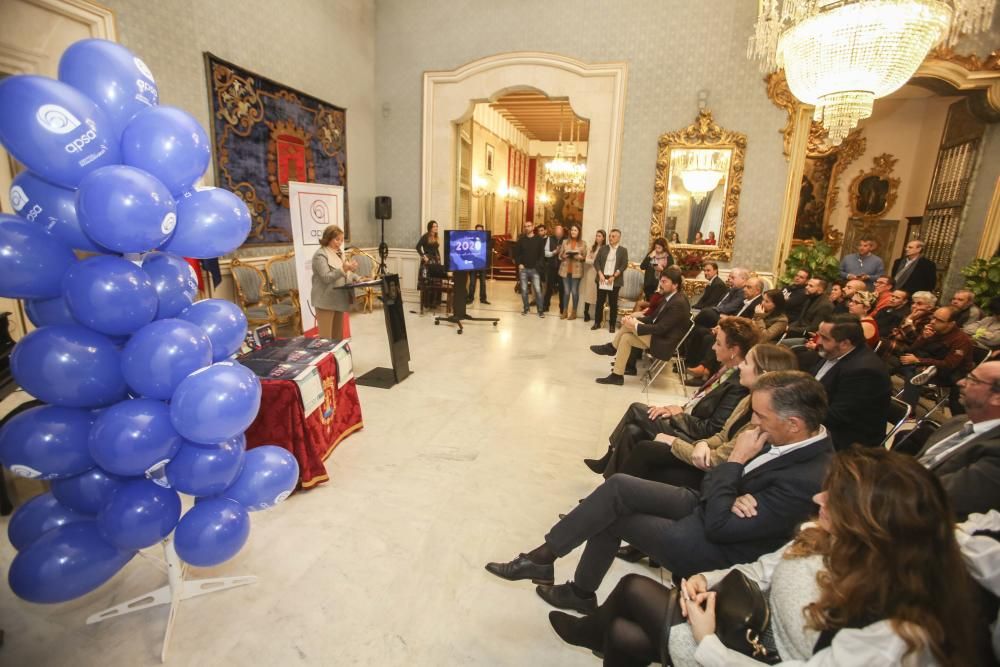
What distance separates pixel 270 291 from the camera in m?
6.03

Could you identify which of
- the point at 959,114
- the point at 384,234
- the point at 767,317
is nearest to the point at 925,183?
the point at 959,114

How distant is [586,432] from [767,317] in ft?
9.66

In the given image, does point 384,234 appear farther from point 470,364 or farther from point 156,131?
point 156,131

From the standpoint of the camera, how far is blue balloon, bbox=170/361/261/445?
5.53 ft

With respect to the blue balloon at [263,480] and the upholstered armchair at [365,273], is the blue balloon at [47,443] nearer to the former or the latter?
the blue balloon at [263,480]

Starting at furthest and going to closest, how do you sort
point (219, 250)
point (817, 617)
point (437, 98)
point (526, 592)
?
point (437, 98), point (526, 592), point (219, 250), point (817, 617)

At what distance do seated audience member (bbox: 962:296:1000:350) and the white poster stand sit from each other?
6672 millimetres

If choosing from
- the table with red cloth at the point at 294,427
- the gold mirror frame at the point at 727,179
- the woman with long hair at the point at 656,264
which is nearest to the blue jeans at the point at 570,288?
the woman with long hair at the point at 656,264

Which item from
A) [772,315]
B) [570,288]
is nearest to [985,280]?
[772,315]

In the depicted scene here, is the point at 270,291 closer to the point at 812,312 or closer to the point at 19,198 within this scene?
the point at 19,198

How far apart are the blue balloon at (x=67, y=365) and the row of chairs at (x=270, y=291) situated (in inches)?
155

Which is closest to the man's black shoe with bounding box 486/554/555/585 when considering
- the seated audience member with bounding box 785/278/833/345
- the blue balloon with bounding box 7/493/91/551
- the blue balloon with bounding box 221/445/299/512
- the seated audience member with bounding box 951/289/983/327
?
the blue balloon with bounding box 221/445/299/512

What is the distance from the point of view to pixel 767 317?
5391mm

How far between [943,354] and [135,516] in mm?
5740
